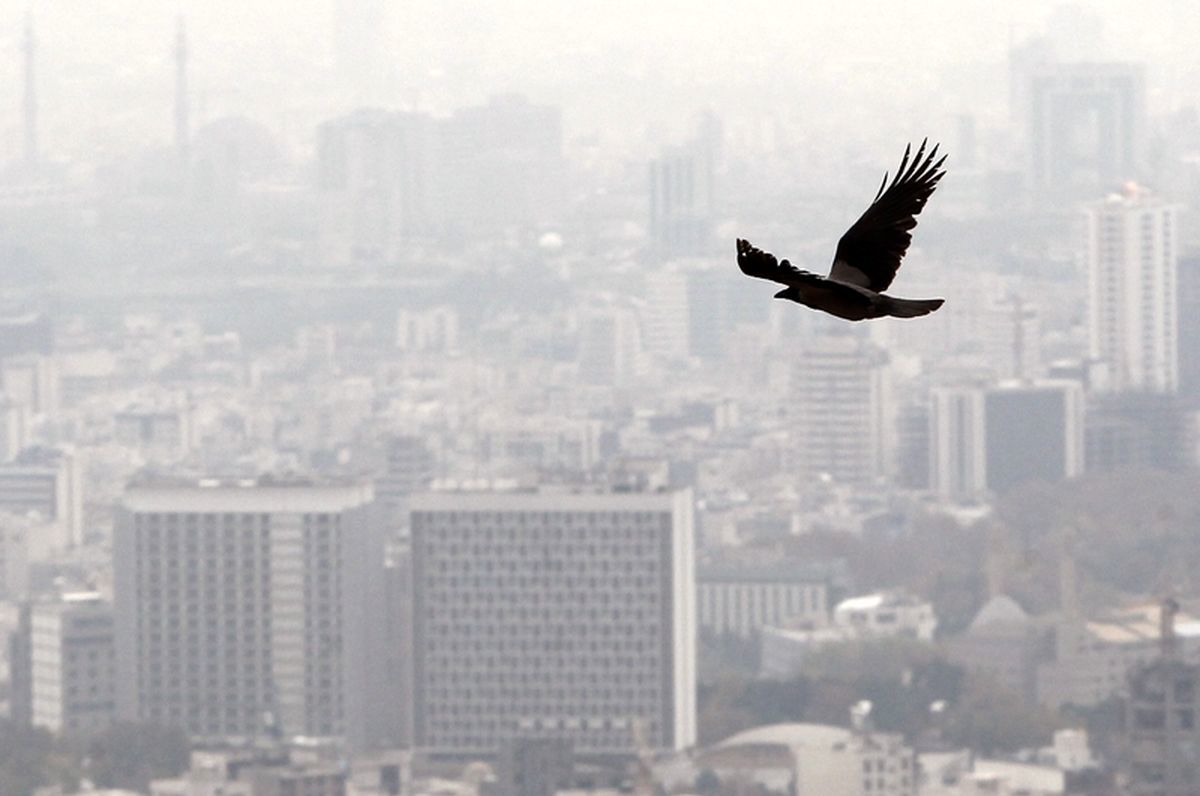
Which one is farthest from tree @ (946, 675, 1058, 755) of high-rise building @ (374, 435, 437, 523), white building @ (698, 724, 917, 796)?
high-rise building @ (374, 435, 437, 523)

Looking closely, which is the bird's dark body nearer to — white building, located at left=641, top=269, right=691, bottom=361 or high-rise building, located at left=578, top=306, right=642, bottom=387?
high-rise building, located at left=578, top=306, right=642, bottom=387

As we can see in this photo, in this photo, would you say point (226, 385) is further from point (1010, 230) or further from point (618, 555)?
point (618, 555)

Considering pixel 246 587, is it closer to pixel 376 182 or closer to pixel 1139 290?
pixel 1139 290

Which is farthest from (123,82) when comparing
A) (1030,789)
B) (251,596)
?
(1030,789)

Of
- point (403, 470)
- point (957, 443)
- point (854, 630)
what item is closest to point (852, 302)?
point (854, 630)

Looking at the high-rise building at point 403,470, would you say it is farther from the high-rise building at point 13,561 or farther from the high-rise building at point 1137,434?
the high-rise building at point 1137,434

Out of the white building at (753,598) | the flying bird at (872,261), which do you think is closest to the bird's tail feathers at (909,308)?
the flying bird at (872,261)
